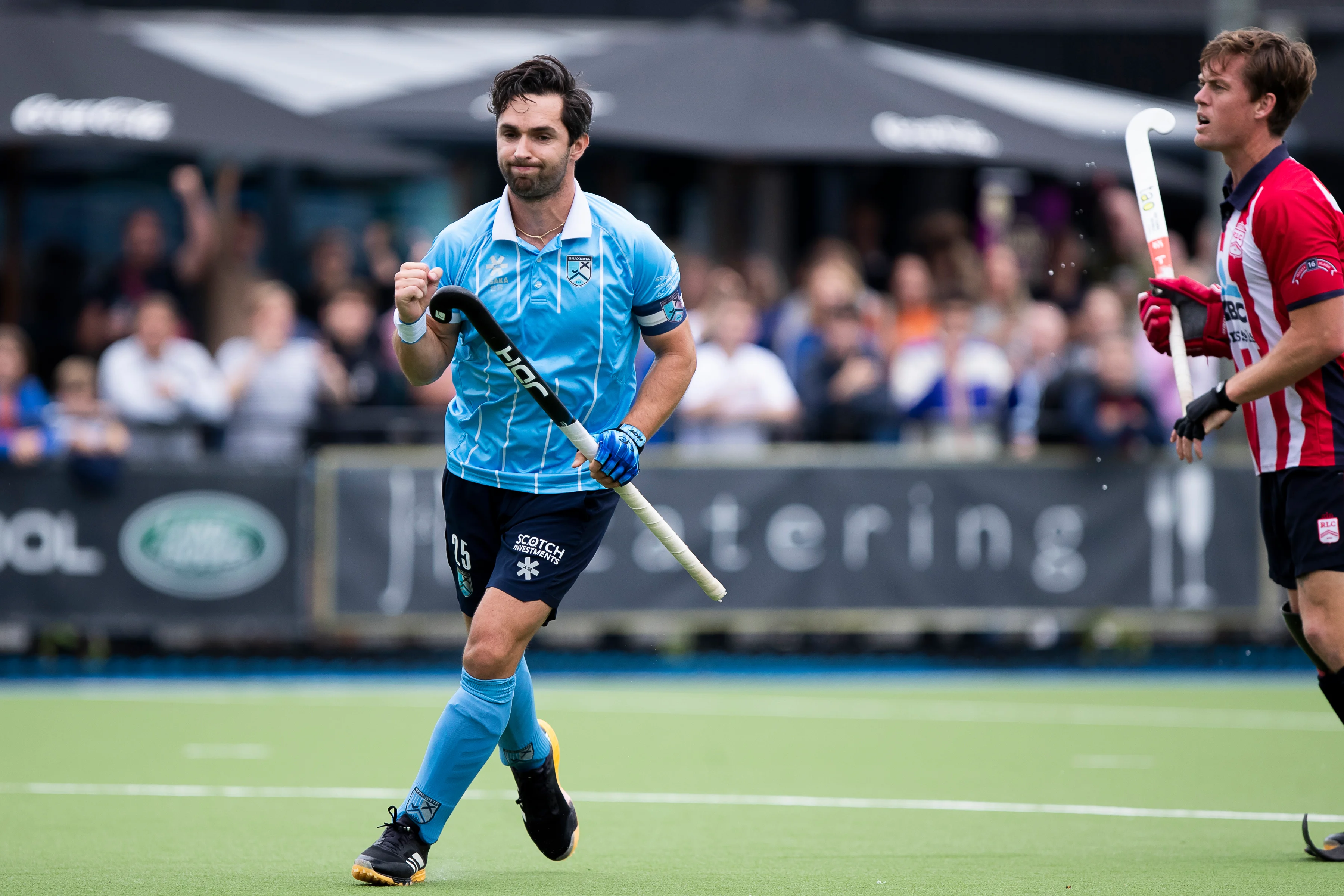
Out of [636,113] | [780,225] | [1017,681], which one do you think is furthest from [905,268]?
[780,225]

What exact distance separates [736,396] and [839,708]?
2.53m

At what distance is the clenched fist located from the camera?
5457 mm

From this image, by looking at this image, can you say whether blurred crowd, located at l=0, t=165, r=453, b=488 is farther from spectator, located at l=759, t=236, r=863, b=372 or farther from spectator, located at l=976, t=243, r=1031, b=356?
spectator, located at l=976, t=243, r=1031, b=356

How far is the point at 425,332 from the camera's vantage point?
18.4 feet

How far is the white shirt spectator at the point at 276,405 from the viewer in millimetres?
12266

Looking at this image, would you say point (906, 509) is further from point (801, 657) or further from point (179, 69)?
point (179, 69)

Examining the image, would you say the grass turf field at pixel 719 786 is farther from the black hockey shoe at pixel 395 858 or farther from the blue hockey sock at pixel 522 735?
the blue hockey sock at pixel 522 735

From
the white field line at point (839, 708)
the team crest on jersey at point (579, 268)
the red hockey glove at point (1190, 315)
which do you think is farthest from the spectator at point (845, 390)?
the team crest on jersey at point (579, 268)

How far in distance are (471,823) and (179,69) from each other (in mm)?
8210

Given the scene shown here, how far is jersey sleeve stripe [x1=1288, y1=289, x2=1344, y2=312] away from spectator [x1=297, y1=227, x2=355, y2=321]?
9051mm

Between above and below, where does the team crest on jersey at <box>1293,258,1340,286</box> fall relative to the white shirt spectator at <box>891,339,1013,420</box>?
above

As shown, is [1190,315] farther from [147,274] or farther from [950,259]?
[147,274]

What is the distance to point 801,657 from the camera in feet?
42.2

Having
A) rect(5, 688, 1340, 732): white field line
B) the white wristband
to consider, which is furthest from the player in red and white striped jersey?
rect(5, 688, 1340, 732): white field line
